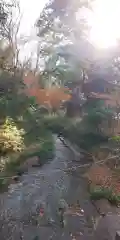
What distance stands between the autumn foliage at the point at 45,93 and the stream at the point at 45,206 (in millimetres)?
2386

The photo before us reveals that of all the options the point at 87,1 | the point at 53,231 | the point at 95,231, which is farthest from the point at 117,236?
the point at 87,1

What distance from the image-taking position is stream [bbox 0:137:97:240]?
700 cm

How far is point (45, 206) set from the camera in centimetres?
833

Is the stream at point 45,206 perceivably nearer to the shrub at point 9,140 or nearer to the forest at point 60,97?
the forest at point 60,97

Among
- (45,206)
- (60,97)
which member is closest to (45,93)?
(60,97)

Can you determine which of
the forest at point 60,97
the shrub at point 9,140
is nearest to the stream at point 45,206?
the forest at point 60,97

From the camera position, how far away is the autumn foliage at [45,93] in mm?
11046

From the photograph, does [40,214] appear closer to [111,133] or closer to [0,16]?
[111,133]

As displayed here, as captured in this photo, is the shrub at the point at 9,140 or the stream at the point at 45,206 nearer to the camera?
the shrub at the point at 9,140

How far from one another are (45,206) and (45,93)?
15.6ft

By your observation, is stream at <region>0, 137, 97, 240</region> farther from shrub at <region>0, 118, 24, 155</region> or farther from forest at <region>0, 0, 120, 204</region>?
shrub at <region>0, 118, 24, 155</region>

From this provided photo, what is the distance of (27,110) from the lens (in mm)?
9430

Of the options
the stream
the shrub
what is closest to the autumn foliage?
the stream

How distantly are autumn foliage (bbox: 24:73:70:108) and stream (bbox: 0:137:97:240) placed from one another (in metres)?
2.39
